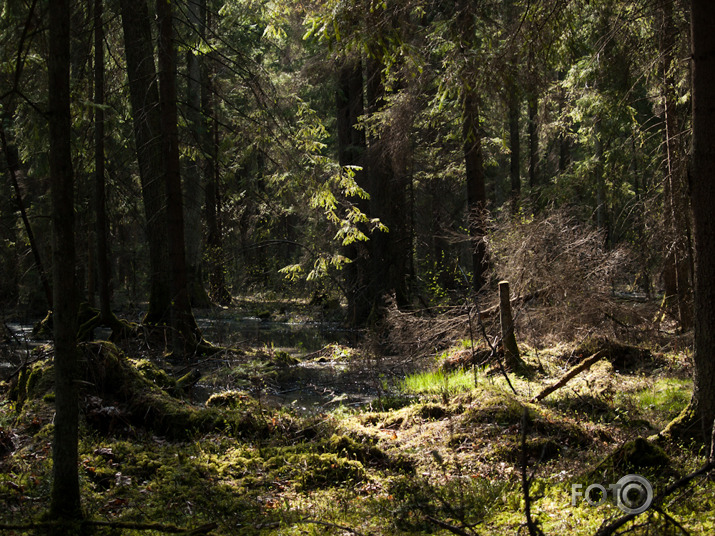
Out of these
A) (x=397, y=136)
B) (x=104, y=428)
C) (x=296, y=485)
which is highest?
(x=397, y=136)

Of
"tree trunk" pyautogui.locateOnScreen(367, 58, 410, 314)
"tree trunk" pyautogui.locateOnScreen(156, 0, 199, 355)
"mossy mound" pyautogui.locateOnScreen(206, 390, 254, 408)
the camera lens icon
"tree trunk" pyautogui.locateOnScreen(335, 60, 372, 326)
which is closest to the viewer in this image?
the camera lens icon

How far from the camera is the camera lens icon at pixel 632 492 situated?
3.65 meters

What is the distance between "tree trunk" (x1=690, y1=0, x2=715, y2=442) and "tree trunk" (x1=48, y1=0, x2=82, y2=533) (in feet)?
15.6

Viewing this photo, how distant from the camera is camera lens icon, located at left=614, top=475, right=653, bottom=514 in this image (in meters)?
3.65

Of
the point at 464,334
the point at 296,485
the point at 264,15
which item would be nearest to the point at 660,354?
the point at 464,334

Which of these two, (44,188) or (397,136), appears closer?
(397,136)

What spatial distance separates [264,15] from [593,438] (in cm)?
1353

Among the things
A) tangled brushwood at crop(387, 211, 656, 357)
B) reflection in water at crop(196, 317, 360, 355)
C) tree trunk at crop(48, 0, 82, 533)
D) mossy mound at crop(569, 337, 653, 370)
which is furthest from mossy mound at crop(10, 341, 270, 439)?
reflection in water at crop(196, 317, 360, 355)

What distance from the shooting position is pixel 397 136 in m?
14.6

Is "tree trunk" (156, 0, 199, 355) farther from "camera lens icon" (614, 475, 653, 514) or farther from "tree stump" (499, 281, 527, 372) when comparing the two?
"camera lens icon" (614, 475, 653, 514)

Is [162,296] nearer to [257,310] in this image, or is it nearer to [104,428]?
[104,428]

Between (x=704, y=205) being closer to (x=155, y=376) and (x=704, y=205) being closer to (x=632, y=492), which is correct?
(x=632, y=492)

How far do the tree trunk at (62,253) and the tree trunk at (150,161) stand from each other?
924 cm

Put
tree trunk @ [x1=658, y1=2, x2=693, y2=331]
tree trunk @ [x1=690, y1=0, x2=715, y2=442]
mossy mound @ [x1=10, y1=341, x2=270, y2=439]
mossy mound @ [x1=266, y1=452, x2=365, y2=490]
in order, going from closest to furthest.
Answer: tree trunk @ [x1=690, y1=0, x2=715, y2=442] < mossy mound @ [x1=266, y1=452, x2=365, y2=490] < mossy mound @ [x1=10, y1=341, x2=270, y2=439] < tree trunk @ [x1=658, y1=2, x2=693, y2=331]
